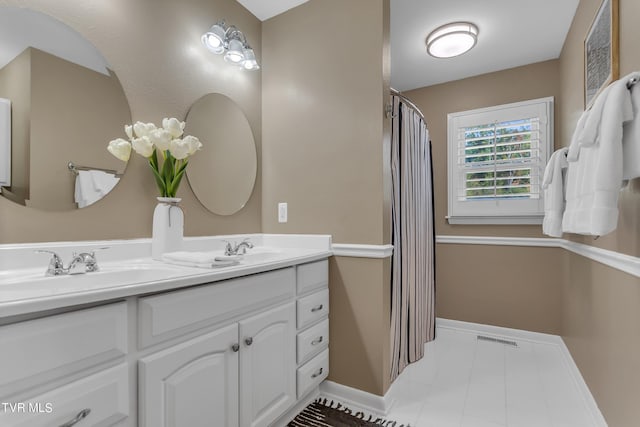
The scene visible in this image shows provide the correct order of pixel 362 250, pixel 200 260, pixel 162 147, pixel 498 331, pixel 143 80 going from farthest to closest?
1. pixel 498 331
2. pixel 362 250
3. pixel 143 80
4. pixel 162 147
5. pixel 200 260

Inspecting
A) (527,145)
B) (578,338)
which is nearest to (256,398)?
(578,338)

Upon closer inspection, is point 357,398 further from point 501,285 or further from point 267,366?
point 501,285

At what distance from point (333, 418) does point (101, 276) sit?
1328mm

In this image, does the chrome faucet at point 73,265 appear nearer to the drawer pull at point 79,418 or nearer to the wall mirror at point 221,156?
the drawer pull at point 79,418

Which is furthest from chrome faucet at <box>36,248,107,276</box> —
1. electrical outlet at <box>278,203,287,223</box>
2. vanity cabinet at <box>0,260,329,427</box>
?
electrical outlet at <box>278,203,287,223</box>

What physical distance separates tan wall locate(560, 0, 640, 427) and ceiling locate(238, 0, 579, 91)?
0.18m

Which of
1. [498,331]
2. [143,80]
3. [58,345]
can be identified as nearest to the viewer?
[58,345]

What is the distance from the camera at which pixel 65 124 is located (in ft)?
3.98

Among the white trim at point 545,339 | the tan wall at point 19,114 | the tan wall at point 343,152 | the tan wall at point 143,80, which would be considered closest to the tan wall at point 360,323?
the tan wall at point 343,152

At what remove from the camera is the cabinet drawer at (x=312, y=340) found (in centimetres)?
Result: 157

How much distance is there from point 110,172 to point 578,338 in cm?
291

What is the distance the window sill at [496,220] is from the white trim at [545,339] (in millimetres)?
967

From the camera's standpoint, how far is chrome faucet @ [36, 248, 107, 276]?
1042 mm

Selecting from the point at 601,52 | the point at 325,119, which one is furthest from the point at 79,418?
the point at 601,52
